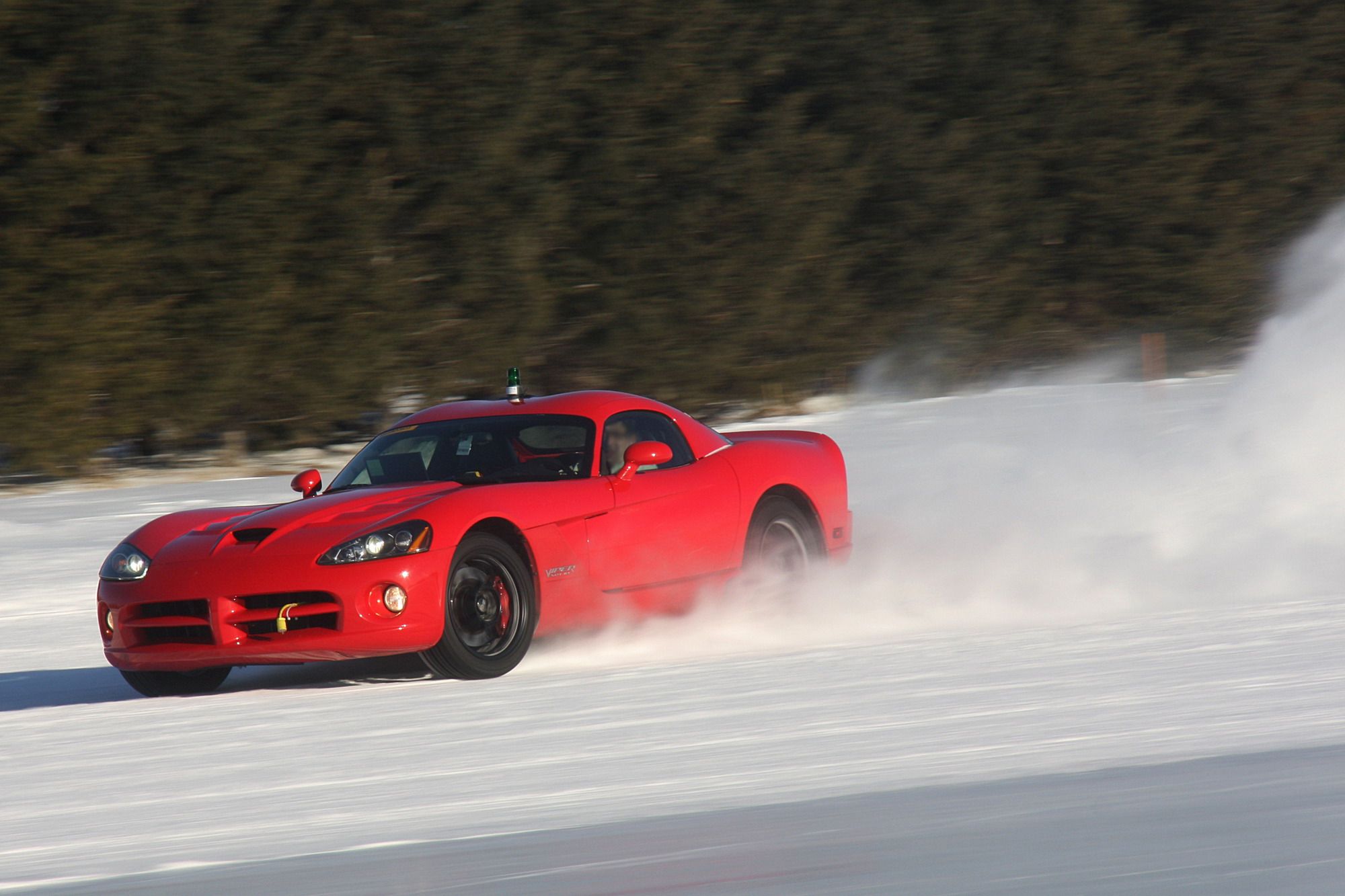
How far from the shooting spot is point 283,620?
7.02 m

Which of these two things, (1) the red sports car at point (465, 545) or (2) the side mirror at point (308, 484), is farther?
(2) the side mirror at point (308, 484)

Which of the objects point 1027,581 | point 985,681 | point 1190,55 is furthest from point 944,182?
point 985,681

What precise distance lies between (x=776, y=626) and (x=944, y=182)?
10.7 m

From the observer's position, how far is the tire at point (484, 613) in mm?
7105

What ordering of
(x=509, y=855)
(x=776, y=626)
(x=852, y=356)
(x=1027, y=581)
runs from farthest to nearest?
(x=852, y=356), (x=1027, y=581), (x=776, y=626), (x=509, y=855)

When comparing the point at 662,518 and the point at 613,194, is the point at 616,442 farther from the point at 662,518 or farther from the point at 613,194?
the point at 613,194

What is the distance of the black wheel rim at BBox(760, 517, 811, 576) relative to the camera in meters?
8.94

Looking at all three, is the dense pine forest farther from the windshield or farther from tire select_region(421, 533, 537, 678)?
tire select_region(421, 533, 537, 678)

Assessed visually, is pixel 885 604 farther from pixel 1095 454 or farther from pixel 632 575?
pixel 1095 454

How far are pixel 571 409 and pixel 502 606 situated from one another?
1.37 meters

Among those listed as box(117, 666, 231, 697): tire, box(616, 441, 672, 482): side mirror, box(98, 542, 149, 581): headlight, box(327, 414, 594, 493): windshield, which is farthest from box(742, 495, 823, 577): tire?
box(98, 542, 149, 581): headlight

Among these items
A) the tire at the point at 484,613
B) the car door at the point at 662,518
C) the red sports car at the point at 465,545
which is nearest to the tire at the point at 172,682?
the red sports car at the point at 465,545

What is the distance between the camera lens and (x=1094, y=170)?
19.4m

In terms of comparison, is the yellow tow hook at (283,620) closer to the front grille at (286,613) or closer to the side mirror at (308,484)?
the front grille at (286,613)
